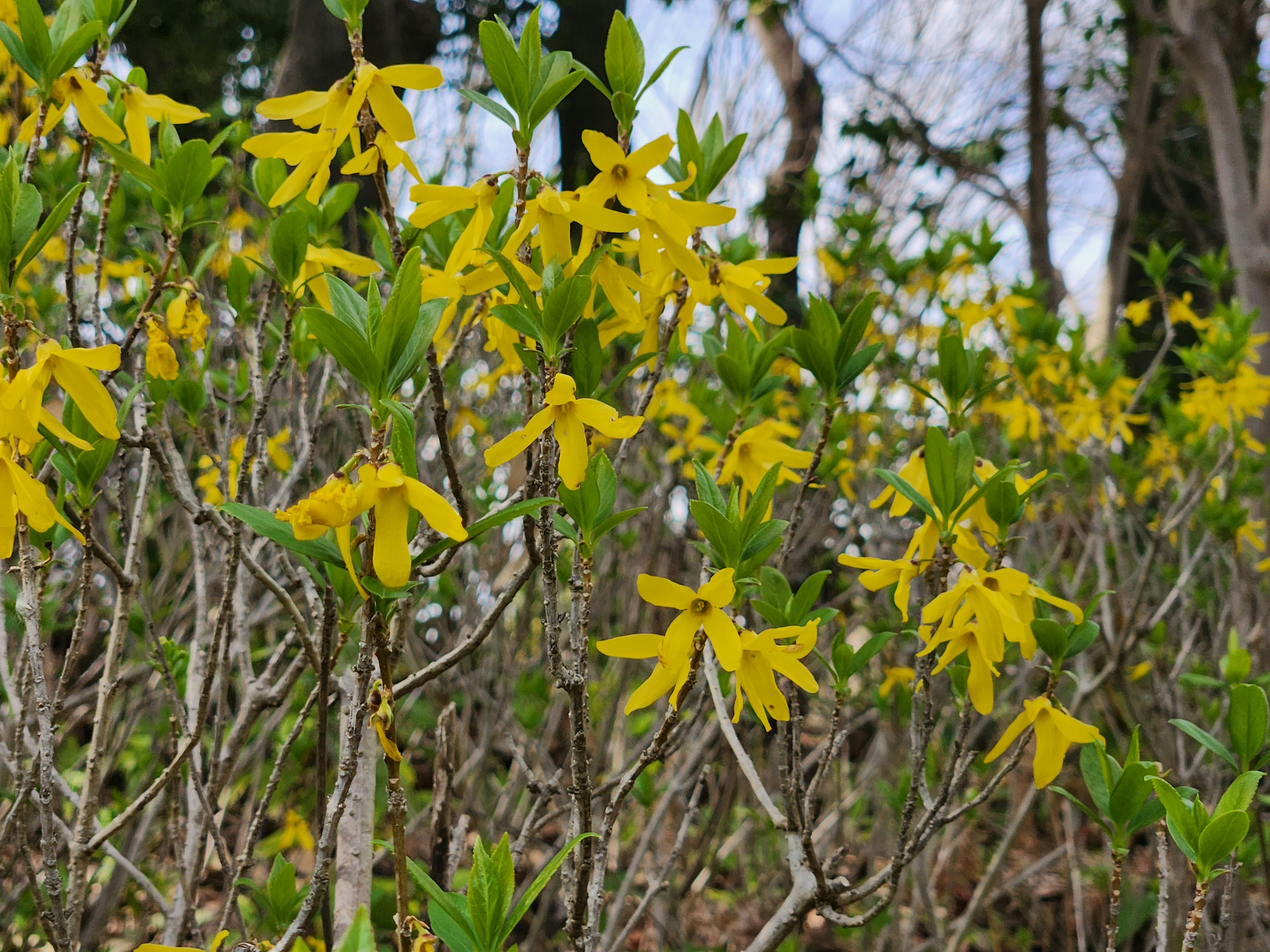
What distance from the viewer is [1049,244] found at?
512cm

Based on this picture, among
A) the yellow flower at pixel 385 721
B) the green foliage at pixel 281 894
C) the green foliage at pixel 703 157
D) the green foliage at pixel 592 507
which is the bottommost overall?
the green foliage at pixel 281 894

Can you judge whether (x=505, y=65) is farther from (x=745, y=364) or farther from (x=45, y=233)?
(x=745, y=364)

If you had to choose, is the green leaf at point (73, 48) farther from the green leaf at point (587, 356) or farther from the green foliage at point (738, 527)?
the green foliage at point (738, 527)

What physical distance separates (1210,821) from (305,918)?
3.25ft

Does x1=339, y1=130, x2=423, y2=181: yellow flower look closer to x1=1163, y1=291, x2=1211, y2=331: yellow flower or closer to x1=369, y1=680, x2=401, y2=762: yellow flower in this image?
x1=369, y1=680, x2=401, y2=762: yellow flower

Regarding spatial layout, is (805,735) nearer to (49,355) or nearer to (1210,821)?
(1210,821)

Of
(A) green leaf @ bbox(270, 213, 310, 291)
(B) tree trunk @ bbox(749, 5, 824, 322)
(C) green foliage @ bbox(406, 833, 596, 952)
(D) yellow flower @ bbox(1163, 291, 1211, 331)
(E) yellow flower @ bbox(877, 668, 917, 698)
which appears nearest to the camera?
(C) green foliage @ bbox(406, 833, 596, 952)

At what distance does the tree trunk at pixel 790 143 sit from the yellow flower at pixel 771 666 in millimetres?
3612

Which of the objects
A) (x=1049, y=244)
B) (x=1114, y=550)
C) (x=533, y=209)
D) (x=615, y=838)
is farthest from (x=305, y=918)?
(x=1049, y=244)

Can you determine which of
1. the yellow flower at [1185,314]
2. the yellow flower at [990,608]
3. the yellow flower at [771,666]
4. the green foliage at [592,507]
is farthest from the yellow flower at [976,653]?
the yellow flower at [1185,314]

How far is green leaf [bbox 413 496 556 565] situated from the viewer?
0.79 metres

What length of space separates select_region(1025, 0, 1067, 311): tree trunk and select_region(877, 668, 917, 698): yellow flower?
3.01 metres

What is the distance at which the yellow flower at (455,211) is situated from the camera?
108 cm

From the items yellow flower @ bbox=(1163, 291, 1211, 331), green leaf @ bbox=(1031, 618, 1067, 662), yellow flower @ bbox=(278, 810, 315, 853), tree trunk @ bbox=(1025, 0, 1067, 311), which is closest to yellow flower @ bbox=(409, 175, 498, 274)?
green leaf @ bbox=(1031, 618, 1067, 662)
